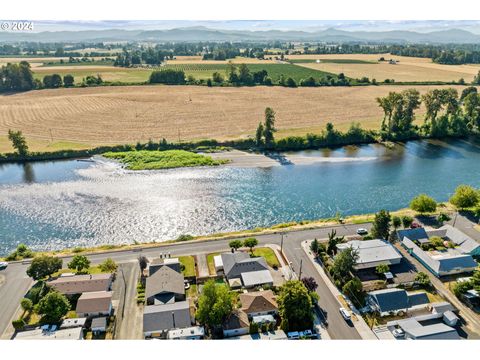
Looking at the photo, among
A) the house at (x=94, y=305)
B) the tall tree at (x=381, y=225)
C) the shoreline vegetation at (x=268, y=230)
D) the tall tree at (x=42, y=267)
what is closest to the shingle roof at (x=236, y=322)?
the house at (x=94, y=305)

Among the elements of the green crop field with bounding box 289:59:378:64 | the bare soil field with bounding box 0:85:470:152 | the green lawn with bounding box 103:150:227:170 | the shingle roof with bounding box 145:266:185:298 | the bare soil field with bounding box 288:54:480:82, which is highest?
Answer: the green crop field with bounding box 289:59:378:64

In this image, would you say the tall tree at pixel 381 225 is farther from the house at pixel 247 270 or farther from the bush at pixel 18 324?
the bush at pixel 18 324

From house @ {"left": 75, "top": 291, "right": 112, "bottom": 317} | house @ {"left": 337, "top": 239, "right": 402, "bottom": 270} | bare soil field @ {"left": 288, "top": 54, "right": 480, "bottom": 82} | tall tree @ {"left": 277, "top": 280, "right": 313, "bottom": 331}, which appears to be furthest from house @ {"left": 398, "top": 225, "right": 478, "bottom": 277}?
bare soil field @ {"left": 288, "top": 54, "right": 480, "bottom": 82}

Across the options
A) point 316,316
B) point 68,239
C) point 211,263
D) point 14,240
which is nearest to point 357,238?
point 316,316

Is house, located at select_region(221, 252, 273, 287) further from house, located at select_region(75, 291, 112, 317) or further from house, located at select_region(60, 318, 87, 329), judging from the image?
house, located at select_region(60, 318, 87, 329)

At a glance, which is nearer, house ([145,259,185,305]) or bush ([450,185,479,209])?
house ([145,259,185,305])

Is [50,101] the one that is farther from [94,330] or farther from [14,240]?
[94,330]

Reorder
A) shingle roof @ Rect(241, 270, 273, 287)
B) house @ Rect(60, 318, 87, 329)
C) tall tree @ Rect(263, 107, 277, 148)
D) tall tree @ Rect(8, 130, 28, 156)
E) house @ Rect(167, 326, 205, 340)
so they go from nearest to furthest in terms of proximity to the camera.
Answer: house @ Rect(167, 326, 205, 340), house @ Rect(60, 318, 87, 329), shingle roof @ Rect(241, 270, 273, 287), tall tree @ Rect(8, 130, 28, 156), tall tree @ Rect(263, 107, 277, 148)
